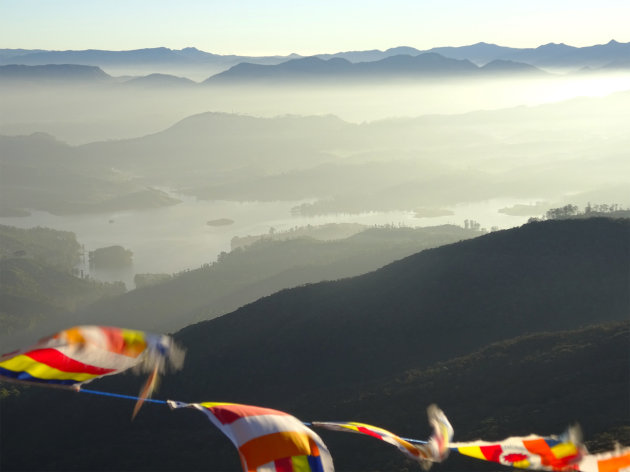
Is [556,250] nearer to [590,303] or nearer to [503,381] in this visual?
[590,303]

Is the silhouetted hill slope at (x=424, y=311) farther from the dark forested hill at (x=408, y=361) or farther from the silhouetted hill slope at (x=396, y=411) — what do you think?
the silhouetted hill slope at (x=396, y=411)

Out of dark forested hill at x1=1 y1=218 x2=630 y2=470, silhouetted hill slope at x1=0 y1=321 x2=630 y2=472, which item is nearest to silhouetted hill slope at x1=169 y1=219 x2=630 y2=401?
dark forested hill at x1=1 y1=218 x2=630 y2=470

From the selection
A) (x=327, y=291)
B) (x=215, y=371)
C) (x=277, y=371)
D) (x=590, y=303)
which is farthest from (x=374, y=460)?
(x=327, y=291)

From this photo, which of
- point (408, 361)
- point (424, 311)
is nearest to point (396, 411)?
point (408, 361)

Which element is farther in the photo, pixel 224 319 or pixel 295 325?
pixel 224 319

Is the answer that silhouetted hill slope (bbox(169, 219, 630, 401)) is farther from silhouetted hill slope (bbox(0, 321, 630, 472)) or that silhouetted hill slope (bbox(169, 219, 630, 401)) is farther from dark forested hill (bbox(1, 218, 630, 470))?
silhouetted hill slope (bbox(0, 321, 630, 472))

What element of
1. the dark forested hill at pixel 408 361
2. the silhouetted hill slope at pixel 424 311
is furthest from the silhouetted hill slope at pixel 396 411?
the silhouetted hill slope at pixel 424 311
